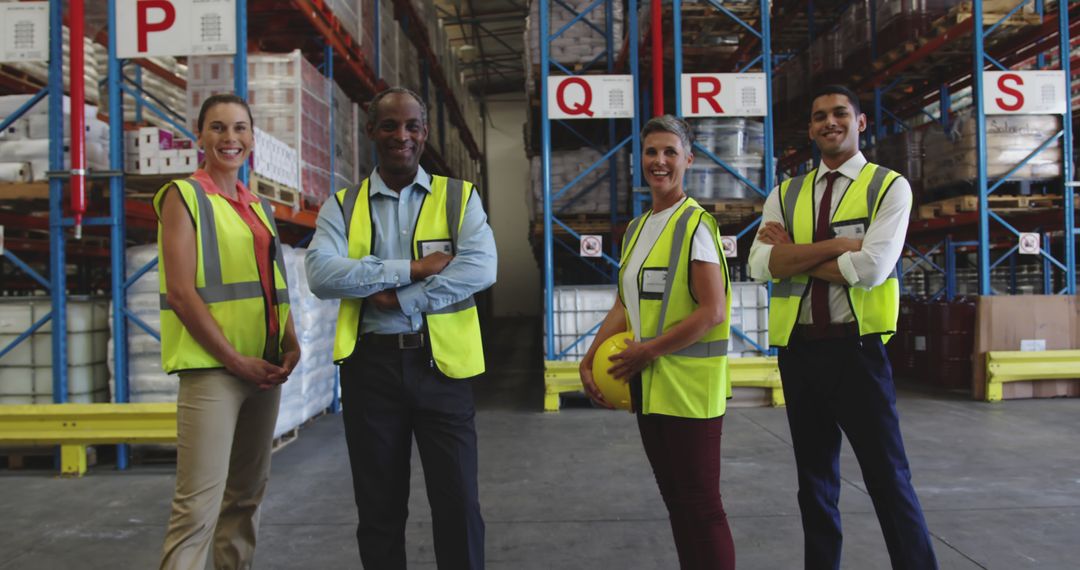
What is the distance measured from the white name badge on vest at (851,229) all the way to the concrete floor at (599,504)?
1657 mm

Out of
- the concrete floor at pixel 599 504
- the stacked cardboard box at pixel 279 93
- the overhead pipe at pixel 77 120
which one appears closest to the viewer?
the concrete floor at pixel 599 504

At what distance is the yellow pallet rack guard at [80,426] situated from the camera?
5141 mm

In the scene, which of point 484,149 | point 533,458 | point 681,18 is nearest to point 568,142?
point 681,18

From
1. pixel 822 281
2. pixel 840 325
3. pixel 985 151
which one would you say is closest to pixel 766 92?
pixel 985 151

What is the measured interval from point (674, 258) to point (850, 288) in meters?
0.81

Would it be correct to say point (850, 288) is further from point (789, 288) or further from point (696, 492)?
point (696, 492)

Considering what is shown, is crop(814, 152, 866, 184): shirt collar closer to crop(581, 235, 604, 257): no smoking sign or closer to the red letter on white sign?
crop(581, 235, 604, 257): no smoking sign

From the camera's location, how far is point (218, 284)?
2.54m

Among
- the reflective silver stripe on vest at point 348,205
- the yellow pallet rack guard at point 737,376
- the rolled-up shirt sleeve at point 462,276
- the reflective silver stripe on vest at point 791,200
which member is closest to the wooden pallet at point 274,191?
the yellow pallet rack guard at point 737,376

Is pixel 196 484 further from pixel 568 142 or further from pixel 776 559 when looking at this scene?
pixel 568 142

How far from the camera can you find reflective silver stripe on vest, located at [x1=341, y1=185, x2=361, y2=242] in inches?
93.0

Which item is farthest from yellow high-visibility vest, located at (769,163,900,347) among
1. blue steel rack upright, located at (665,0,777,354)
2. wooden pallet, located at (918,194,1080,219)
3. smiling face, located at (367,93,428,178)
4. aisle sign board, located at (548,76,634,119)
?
wooden pallet, located at (918,194,1080,219)

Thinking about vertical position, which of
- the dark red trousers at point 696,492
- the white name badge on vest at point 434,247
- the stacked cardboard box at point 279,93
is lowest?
the dark red trousers at point 696,492

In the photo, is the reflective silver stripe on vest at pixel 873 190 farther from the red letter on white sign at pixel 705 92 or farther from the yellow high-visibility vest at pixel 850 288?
the red letter on white sign at pixel 705 92
